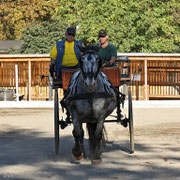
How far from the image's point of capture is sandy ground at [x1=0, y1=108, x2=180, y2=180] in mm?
7600

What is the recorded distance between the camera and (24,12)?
193 ft

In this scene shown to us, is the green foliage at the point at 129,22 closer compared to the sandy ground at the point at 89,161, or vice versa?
the sandy ground at the point at 89,161

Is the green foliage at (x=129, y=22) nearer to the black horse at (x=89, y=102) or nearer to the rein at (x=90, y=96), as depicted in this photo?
the black horse at (x=89, y=102)

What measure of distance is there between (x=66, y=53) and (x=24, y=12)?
164 feet

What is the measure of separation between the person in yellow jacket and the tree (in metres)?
45.6

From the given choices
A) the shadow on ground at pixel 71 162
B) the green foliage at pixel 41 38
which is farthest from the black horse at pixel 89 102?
the green foliage at pixel 41 38

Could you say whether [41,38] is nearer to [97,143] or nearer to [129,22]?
[129,22]

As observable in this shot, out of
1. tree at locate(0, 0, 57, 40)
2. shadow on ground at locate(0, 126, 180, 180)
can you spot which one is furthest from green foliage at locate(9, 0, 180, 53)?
shadow on ground at locate(0, 126, 180, 180)

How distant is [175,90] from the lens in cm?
3269

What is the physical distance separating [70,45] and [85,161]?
89.2 inches

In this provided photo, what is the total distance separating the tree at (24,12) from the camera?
56688 mm

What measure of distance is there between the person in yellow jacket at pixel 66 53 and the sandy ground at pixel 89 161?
1661 mm

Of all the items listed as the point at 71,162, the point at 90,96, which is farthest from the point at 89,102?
the point at 71,162

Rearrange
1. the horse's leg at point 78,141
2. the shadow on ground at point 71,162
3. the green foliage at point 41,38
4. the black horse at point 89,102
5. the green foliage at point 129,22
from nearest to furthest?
the shadow on ground at point 71,162
the black horse at point 89,102
the horse's leg at point 78,141
the green foliage at point 129,22
the green foliage at point 41,38
